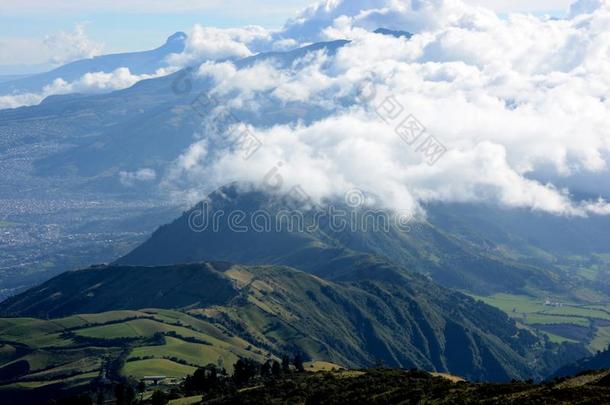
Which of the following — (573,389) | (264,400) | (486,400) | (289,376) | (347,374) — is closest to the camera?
(573,389)

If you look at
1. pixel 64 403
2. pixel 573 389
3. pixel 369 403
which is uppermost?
pixel 573 389

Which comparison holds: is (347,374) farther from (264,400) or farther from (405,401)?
(405,401)

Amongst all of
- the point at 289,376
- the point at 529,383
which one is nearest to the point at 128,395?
the point at 289,376

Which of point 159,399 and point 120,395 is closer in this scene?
point 159,399

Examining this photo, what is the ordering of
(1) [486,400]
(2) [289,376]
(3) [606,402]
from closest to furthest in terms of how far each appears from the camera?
(3) [606,402], (1) [486,400], (2) [289,376]

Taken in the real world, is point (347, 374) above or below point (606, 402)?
below

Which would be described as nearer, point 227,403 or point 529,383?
point 529,383

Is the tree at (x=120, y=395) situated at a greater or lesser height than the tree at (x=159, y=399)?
lesser

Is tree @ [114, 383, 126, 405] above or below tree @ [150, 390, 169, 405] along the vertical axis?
below

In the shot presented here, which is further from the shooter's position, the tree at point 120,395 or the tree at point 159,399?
the tree at point 120,395

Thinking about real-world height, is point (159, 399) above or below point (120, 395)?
above

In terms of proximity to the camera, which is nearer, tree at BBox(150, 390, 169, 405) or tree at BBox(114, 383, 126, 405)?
tree at BBox(150, 390, 169, 405)
